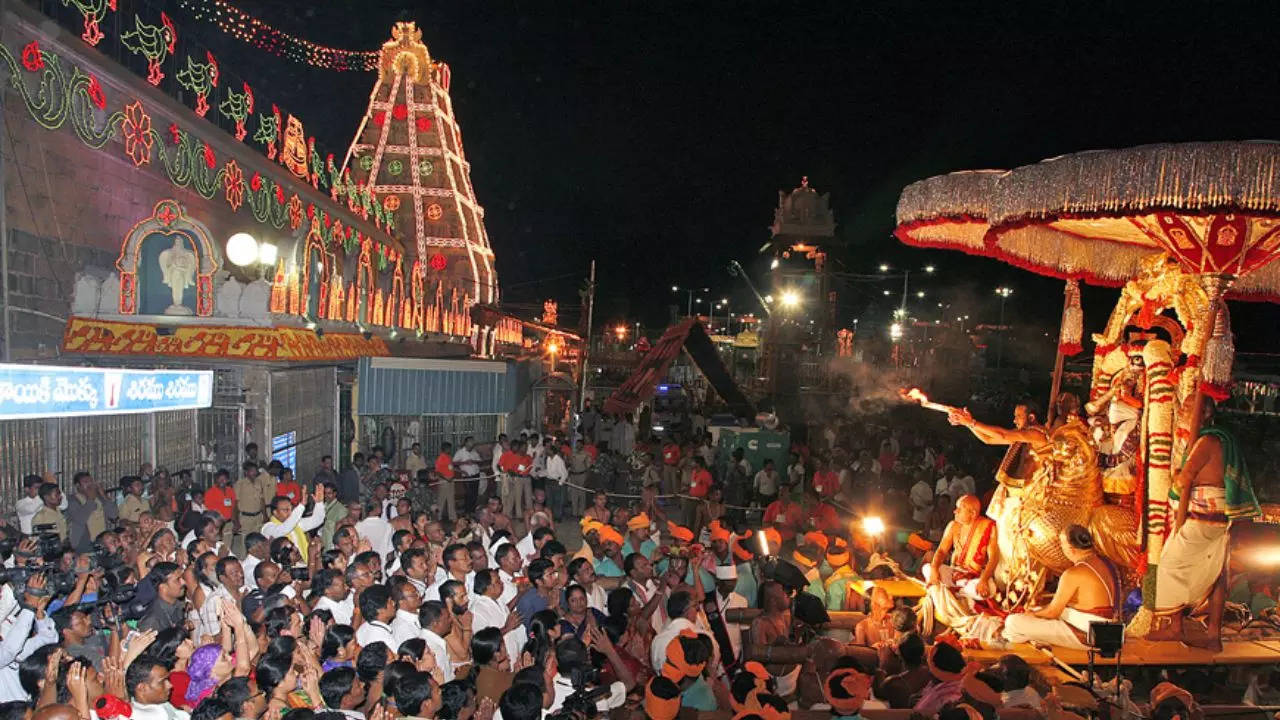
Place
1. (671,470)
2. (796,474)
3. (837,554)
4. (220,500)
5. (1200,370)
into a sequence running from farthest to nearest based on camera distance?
(796,474) → (671,470) → (220,500) → (837,554) → (1200,370)

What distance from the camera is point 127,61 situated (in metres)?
12.5

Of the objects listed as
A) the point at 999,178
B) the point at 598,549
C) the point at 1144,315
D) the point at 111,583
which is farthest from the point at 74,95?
the point at 1144,315

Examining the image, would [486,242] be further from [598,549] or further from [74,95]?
[598,549]

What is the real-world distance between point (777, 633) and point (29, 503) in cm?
759

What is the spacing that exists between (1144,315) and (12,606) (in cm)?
1007

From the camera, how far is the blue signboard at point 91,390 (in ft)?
17.9

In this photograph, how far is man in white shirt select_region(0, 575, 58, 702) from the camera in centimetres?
516

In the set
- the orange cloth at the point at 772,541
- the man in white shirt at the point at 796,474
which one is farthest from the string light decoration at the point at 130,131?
the man in white shirt at the point at 796,474

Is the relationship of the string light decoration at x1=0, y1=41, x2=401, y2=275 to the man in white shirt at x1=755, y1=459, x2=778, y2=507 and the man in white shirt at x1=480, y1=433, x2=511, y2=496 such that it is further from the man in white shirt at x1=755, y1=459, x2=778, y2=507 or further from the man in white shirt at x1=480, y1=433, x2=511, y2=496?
the man in white shirt at x1=755, y1=459, x2=778, y2=507

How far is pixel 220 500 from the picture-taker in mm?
9852

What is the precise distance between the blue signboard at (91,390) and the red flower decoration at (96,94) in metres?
5.68

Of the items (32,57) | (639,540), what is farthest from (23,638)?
(32,57)

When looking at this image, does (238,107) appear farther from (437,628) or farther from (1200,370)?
(1200,370)

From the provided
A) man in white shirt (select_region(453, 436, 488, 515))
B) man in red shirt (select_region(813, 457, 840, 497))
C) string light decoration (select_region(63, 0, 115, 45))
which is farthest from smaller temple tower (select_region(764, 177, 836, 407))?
string light decoration (select_region(63, 0, 115, 45))
